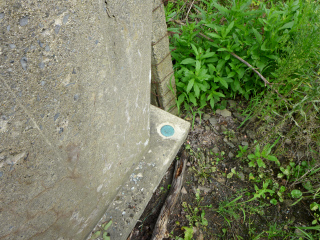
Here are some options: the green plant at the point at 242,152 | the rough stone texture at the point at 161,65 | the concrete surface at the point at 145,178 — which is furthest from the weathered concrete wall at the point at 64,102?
the green plant at the point at 242,152

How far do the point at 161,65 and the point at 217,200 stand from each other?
1.39 m

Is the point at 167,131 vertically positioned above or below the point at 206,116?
above

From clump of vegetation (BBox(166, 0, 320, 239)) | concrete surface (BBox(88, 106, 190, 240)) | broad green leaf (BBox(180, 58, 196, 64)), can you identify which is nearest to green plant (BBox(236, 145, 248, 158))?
clump of vegetation (BBox(166, 0, 320, 239))

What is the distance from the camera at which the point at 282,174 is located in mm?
2318

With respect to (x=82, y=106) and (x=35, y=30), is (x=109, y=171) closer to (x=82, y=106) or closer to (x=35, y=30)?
(x=82, y=106)

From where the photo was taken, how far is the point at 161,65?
7.20 feet

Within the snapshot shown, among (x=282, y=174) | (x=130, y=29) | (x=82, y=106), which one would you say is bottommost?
(x=282, y=174)

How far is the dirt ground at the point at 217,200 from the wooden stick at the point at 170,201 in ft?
0.23

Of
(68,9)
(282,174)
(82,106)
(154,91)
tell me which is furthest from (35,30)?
(282,174)

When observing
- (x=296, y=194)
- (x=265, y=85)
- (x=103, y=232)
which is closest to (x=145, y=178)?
(x=103, y=232)

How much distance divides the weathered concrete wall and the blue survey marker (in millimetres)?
689

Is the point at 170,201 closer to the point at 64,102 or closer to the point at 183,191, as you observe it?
the point at 183,191

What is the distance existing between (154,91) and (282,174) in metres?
1.54

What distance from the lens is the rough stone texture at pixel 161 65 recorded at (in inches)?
77.2
